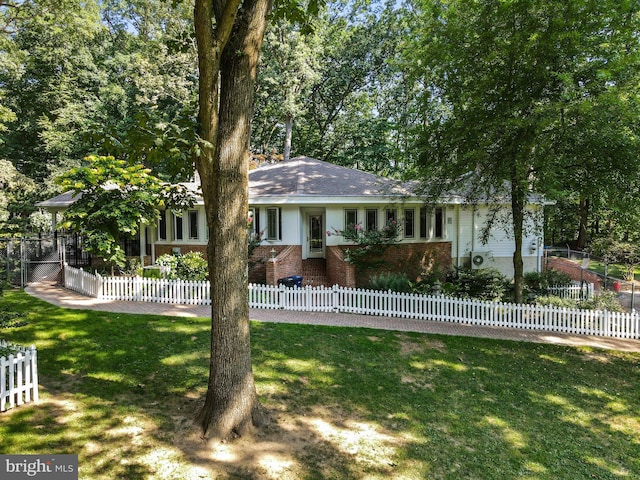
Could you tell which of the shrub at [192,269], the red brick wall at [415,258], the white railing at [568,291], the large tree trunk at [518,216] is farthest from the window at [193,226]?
the white railing at [568,291]

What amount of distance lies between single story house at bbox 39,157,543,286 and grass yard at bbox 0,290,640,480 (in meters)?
6.25

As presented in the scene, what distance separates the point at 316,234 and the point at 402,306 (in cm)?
672

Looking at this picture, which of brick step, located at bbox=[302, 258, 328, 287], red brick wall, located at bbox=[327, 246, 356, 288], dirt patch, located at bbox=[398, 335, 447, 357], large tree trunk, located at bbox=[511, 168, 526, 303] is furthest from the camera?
brick step, located at bbox=[302, 258, 328, 287]

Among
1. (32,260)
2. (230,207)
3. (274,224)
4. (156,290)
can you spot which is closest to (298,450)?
(230,207)

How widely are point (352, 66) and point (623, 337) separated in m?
24.7

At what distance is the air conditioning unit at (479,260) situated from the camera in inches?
709

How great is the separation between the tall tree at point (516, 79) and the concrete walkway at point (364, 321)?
79.2 inches

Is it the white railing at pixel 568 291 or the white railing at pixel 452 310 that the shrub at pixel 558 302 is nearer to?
the white railing at pixel 452 310

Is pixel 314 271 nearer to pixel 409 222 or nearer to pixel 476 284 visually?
pixel 409 222

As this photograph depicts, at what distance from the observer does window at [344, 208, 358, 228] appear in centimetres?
1686

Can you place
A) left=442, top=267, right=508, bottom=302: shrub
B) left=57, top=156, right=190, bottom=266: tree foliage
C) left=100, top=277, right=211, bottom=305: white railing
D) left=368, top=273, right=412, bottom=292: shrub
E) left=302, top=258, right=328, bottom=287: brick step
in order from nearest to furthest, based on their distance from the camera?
left=57, top=156, right=190, bottom=266: tree foliage < left=100, top=277, right=211, bottom=305: white railing < left=368, top=273, right=412, bottom=292: shrub < left=442, top=267, right=508, bottom=302: shrub < left=302, top=258, right=328, bottom=287: brick step

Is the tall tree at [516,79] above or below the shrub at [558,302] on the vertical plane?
above

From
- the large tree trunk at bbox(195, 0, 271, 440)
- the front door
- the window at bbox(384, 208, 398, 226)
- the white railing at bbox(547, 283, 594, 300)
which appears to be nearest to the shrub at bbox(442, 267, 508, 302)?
the white railing at bbox(547, 283, 594, 300)

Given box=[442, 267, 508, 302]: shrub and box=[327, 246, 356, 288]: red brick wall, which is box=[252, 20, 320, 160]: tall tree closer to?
box=[327, 246, 356, 288]: red brick wall
